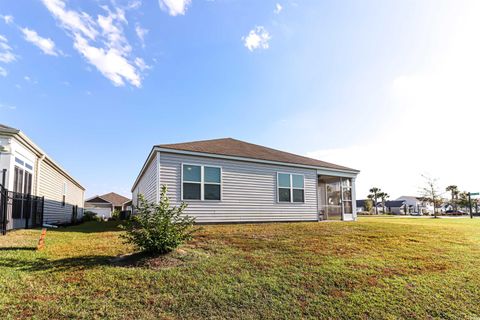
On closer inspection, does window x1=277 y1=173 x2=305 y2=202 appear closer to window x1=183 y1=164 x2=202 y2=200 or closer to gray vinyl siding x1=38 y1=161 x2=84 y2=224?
window x1=183 y1=164 x2=202 y2=200

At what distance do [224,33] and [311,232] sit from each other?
27.3 ft

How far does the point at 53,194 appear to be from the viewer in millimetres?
16500

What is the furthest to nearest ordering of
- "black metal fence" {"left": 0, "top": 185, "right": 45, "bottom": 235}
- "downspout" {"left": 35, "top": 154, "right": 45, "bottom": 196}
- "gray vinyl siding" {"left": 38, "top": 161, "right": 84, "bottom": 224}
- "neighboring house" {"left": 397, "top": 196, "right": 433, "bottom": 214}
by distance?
"neighboring house" {"left": 397, "top": 196, "right": 433, "bottom": 214}, "gray vinyl siding" {"left": 38, "top": 161, "right": 84, "bottom": 224}, "downspout" {"left": 35, "top": 154, "right": 45, "bottom": 196}, "black metal fence" {"left": 0, "top": 185, "right": 45, "bottom": 235}

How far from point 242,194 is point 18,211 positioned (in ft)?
27.3

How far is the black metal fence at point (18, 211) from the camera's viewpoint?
8.23 metres

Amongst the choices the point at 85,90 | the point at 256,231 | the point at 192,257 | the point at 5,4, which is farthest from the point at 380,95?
the point at 5,4

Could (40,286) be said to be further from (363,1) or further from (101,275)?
(363,1)

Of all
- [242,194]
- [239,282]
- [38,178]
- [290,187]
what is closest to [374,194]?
[290,187]

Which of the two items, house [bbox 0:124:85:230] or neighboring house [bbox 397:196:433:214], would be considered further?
neighboring house [bbox 397:196:433:214]

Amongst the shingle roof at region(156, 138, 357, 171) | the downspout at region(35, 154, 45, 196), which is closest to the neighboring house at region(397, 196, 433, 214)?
the shingle roof at region(156, 138, 357, 171)

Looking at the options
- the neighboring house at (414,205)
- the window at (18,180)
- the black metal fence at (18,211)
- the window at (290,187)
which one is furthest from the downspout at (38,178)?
the neighboring house at (414,205)

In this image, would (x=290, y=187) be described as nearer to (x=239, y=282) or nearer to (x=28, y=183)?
(x=239, y=282)

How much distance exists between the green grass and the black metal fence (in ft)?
5.10

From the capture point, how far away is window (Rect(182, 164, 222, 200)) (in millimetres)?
11219
